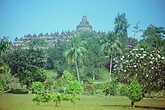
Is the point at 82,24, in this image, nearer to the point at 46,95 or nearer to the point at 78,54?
the point at 78,54

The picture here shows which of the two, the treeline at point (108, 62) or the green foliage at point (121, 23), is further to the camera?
the green foliage at point (121, 23)

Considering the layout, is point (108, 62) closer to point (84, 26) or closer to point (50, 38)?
point (50, 38)

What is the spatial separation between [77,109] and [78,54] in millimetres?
33534

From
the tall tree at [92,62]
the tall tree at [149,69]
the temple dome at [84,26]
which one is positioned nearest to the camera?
the tall tree at [149,69]

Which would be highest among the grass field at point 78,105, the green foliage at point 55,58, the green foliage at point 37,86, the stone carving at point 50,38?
the stone carving at point 50,38

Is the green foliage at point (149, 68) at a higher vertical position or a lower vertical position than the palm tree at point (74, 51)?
lower

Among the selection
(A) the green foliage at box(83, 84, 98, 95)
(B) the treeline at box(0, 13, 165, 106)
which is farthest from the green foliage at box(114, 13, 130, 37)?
(A) the green foliage at box(83, 84, 98, 95)

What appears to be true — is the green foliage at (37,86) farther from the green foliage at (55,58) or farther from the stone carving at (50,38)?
the stone carving at (50,38)

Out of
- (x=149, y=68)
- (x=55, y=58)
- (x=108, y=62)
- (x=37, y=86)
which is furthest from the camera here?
(x=108, y=62)

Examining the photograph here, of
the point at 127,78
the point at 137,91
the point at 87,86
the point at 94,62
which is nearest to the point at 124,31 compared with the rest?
the point at 94,62

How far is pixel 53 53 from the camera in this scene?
69.2 metres

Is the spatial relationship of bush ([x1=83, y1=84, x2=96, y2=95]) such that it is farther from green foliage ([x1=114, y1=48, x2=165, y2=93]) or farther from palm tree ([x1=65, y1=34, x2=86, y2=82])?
green foliage ([x1=114, y1=48, x2=165, y2=93])

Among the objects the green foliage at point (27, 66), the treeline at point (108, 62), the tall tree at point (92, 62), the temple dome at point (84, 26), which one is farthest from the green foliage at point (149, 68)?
the temple dome at point (84, 26)

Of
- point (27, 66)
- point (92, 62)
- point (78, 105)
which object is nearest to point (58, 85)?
point (27, 66)
